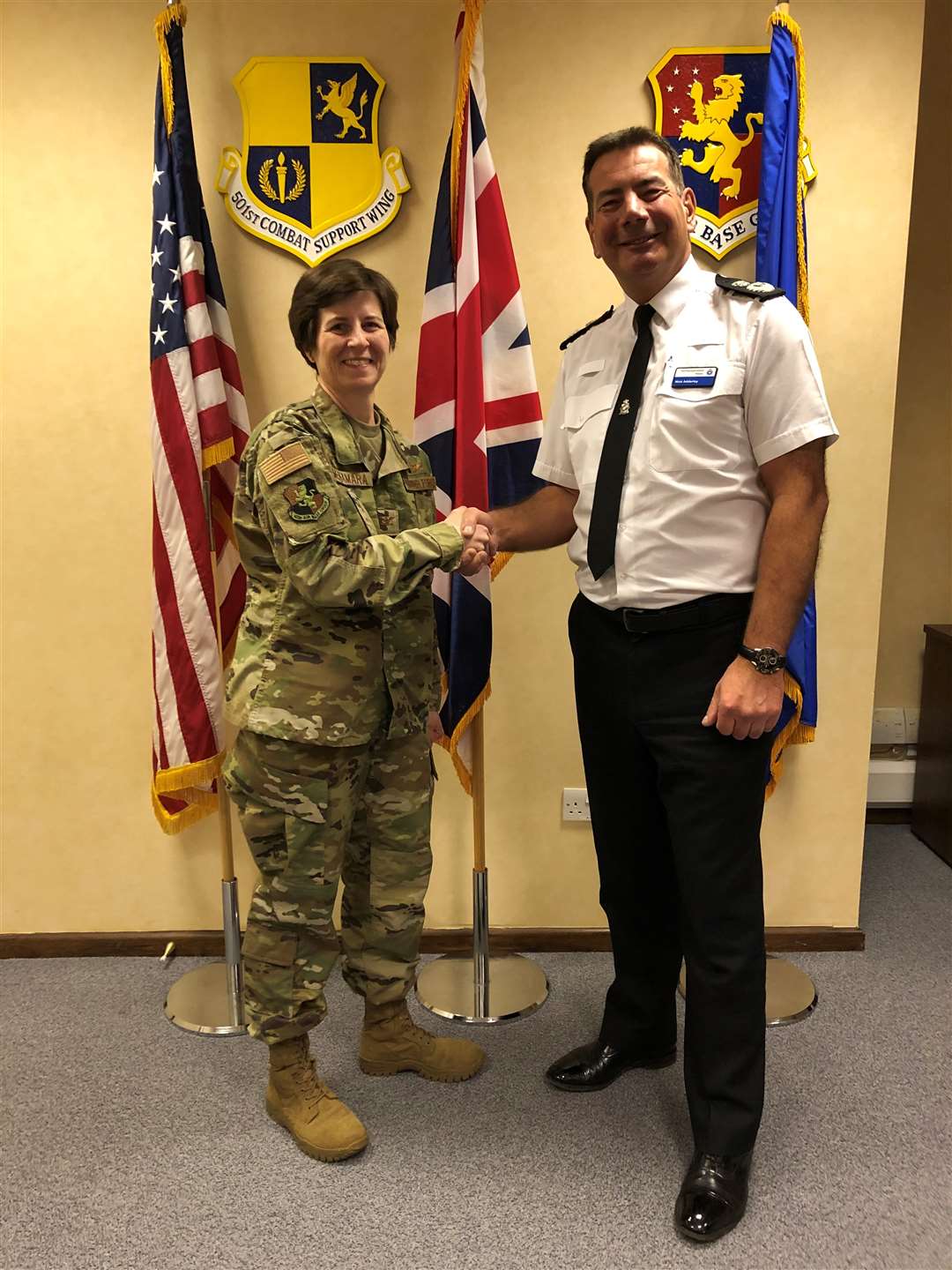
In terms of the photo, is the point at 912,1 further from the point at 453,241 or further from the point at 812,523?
the point at 812,523

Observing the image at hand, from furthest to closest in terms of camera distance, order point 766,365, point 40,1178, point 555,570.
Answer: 1. point 555,570
2. point 40,1178
3. point 766,365

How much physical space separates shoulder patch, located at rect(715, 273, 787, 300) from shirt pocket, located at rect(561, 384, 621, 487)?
25cm

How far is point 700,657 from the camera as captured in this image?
162cm

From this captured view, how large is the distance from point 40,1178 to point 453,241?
209 centimetres

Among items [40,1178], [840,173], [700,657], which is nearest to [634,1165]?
[700,657]

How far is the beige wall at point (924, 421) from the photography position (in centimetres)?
305

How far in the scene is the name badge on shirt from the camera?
1576 mm

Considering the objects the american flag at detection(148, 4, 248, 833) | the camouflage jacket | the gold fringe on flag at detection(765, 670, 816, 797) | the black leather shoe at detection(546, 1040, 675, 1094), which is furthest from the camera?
the gold fringe on flag at detection(765, 670, 816, 797)

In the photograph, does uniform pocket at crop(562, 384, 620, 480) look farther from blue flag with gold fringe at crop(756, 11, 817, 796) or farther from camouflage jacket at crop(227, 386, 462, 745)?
blue flag with gold fringe at crop(756, 11, 817, 796)

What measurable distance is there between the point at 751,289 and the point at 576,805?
1.42 meters

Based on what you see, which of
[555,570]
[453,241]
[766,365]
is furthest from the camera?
[555,570]

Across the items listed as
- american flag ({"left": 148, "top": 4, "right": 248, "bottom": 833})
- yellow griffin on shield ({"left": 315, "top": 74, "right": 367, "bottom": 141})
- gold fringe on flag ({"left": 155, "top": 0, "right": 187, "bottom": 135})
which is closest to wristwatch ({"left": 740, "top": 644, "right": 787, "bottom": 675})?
american flag ({"left": 148, "top": 4, "right": 248, "bottom": 833})

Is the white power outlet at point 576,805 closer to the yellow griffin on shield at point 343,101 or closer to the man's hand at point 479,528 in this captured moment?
the man's hand at point 479,528

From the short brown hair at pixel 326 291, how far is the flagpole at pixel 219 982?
569mm
